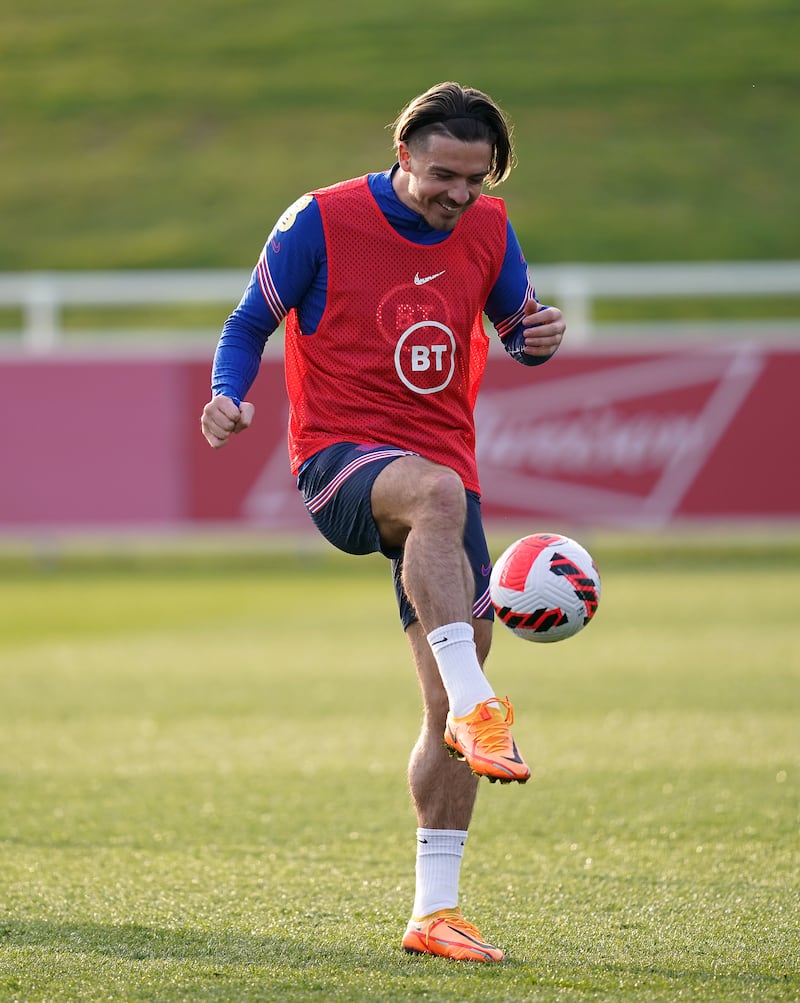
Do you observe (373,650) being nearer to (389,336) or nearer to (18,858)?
(18,858)

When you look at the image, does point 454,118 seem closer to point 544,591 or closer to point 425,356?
point 425,356

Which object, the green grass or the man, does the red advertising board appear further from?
the green grass

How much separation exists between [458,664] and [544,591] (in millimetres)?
456

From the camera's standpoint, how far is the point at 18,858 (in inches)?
211

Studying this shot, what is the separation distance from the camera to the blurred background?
15.5m

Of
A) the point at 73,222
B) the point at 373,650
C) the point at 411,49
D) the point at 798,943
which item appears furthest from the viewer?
the point at 411,49

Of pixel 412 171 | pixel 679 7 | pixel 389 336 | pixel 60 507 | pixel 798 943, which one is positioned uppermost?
pixel 679 7

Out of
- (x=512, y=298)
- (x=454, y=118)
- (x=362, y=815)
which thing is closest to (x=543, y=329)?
(x=512, y=298)

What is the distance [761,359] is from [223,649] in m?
6.75

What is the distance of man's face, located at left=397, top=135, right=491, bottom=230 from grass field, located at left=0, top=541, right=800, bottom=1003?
1959mm

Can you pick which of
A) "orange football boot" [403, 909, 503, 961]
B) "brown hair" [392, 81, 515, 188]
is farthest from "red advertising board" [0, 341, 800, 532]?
"orange football boot" [403, 909, 503, 961]

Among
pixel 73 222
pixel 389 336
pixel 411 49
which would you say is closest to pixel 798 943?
pixel 389 336

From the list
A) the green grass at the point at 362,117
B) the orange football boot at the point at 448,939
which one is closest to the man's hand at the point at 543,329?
the orange football boot at the point at 448,939

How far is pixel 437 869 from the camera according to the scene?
4.36 m
